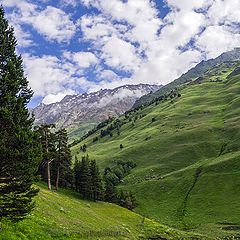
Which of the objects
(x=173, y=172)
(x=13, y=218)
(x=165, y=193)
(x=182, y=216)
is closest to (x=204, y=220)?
(x=182, y=216)

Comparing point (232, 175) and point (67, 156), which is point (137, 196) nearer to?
point (232, 175)

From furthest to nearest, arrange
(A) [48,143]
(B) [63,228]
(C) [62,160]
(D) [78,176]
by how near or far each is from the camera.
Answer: (D) [78,176] < (C) [62,160] < (A) [48,143] < (B) [63,228]

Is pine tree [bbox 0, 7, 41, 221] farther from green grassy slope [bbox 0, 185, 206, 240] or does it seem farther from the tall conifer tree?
the tall conifer tree

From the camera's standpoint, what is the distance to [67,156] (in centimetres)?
9069

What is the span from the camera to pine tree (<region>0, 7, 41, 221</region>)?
923 inches

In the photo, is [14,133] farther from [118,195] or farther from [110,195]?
[118,195]

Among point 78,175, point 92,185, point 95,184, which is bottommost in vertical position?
point 92,185

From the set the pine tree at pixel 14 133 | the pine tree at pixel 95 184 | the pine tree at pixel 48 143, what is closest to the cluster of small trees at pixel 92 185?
the pine tree at pixel 95 184

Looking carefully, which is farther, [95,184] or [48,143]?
[95,184]

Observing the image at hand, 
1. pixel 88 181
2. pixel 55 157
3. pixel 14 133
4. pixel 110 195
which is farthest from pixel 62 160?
pixel 14 133

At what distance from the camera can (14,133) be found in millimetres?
23656

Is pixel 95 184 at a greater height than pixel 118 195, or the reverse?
pixel 95 184

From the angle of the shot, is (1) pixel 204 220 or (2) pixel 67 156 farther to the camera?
(1) pixel 204 220

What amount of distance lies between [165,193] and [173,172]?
2720cm
